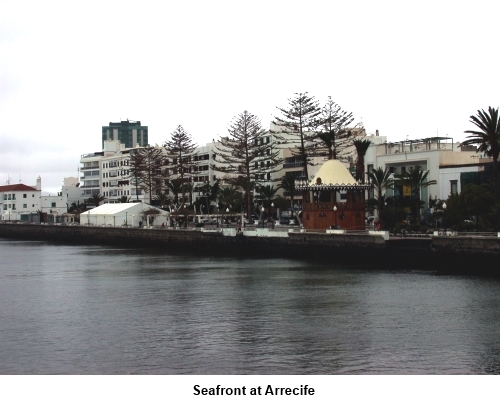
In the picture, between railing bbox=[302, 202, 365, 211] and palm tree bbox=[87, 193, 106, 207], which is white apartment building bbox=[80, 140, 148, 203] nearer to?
palm tree bbox=[87, 193, 106, 207]

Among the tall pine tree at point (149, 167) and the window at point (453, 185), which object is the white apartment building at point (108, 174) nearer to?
the tall pine tree at point (149, 167)

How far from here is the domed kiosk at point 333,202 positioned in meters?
63.2

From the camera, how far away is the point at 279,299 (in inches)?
1382

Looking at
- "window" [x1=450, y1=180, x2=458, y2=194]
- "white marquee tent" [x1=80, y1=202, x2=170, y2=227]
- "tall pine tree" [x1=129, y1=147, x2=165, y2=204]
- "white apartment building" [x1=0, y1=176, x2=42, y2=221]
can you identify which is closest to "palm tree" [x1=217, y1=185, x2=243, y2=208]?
"white marquee tent" [x1=80, y1=202, x2=170, y2=227]

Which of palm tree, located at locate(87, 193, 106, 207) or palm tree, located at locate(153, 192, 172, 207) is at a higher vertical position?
palm tree, located at locate(87, 193, 106, 207)

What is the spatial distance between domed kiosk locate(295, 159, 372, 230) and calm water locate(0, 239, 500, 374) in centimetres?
1494

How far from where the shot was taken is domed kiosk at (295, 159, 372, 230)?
6322 cm

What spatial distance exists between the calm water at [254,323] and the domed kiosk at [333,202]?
49.0ft

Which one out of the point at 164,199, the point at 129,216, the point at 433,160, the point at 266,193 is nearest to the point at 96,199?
the point at 164,199

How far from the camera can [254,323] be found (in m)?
29.1

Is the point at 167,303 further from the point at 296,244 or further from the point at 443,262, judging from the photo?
the point at 296,244

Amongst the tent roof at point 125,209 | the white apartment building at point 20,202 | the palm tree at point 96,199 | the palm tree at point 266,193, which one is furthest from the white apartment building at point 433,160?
the white apartment building at point 20,202

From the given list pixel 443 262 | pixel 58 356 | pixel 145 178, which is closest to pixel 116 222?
pixel 145 178

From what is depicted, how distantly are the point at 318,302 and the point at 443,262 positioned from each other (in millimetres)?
14907
